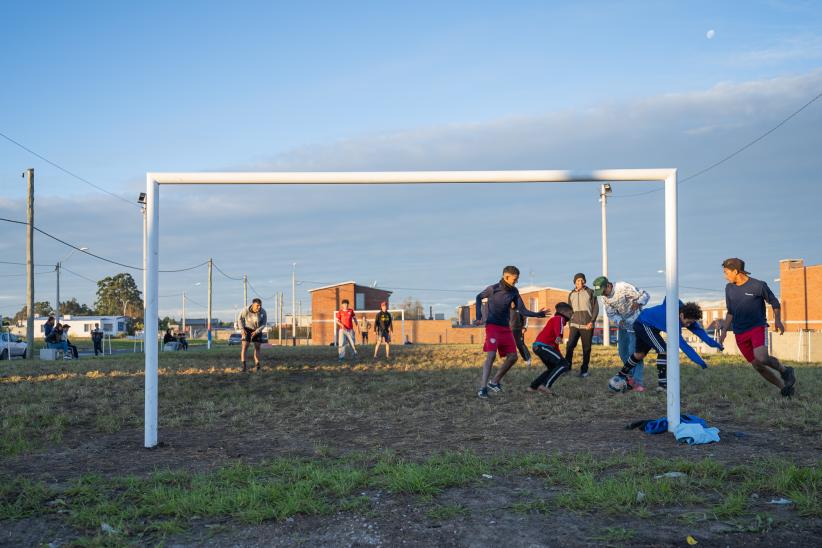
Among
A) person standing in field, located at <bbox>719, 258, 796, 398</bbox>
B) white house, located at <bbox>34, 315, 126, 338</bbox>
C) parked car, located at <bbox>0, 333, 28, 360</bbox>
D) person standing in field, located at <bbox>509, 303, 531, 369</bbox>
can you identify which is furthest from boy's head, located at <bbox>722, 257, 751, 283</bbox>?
white house, located at <bbox>34, 315, 126, 338</bbox>

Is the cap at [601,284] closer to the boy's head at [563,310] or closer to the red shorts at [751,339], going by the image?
the boy's head at [563,310]

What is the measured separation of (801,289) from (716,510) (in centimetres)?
5213

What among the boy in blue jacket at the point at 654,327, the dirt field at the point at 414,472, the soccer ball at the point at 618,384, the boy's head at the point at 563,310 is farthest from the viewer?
the boy's head at the point at 563,310

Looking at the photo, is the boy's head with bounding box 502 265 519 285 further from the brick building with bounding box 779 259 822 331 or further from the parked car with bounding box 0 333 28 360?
the brick building with bounding box 779 259 822 331

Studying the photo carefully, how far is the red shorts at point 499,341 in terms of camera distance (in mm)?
10234

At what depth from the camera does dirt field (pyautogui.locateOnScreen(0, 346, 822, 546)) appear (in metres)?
4.18

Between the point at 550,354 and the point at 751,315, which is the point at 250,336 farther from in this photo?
the point at 751,315

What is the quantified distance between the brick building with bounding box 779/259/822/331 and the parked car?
1772 inches

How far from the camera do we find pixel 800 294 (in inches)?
1960

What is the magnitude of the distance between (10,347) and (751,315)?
2994 centimetres

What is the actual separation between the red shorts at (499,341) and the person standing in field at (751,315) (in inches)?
118

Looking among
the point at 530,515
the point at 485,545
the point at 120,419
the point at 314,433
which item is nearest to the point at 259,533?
the point at 485,545

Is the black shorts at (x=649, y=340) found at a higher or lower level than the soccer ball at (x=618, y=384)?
higher

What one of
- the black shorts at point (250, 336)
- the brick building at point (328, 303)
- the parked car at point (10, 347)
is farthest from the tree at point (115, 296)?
the black shorts at point (250, 336)
